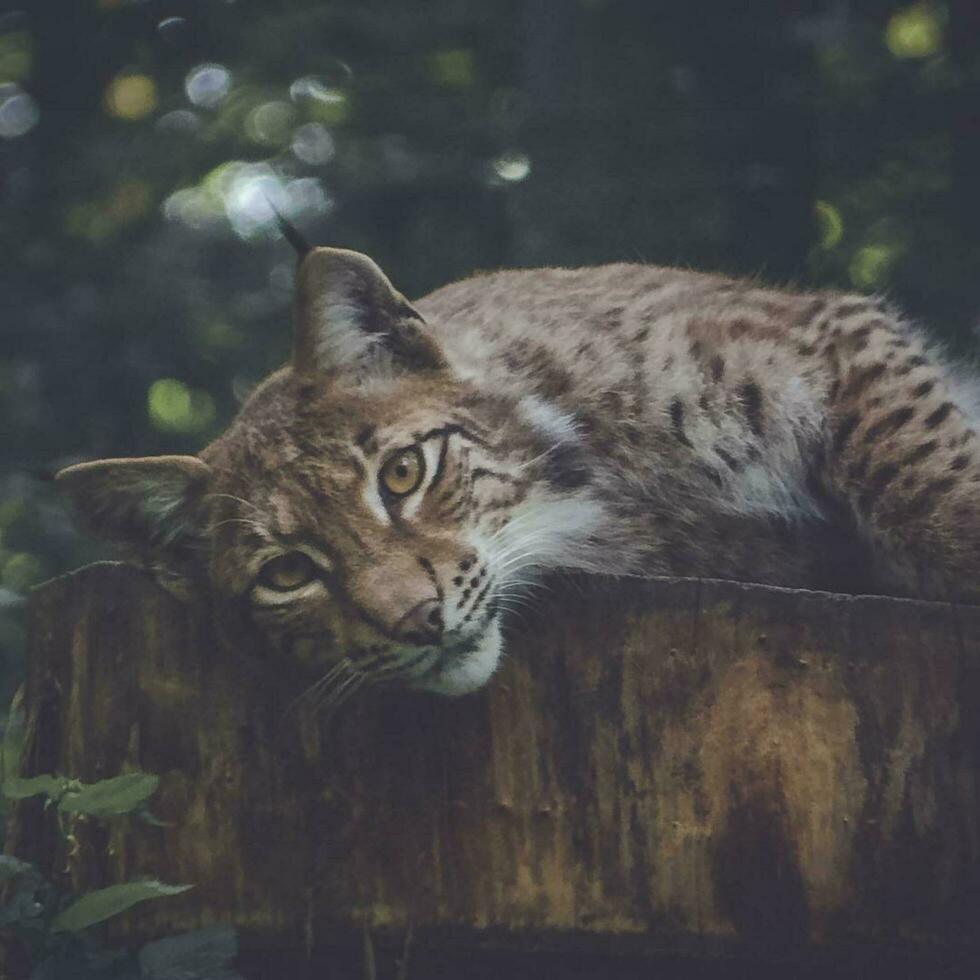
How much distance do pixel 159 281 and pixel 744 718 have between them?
178 inches

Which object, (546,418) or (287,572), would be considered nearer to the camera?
(287,572)

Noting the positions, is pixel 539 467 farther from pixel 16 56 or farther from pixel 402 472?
pixel 16 56

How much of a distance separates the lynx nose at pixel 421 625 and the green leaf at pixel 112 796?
1.80 ft

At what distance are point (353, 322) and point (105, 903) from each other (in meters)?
1.48

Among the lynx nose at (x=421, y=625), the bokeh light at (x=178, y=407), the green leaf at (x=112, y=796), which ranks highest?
the bokeh light at (x=178, y=407)

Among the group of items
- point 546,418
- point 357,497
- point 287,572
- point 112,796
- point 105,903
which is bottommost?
point 105,903

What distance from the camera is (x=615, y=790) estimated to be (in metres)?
3.05

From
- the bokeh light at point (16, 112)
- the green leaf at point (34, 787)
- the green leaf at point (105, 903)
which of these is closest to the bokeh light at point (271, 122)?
the bokeh light at point (16, 112)

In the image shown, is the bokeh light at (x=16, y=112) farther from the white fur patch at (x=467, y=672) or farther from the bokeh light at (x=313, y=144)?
the white fur patch at (x=467, y=672)

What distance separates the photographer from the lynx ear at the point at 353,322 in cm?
364

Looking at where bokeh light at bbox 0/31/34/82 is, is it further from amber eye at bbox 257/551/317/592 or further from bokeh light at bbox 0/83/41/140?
amber eye at bbox 257/551/317/592

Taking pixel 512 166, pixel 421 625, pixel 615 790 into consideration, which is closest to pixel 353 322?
pixel 421 625

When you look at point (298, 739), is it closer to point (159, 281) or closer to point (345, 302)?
point (345, 302)

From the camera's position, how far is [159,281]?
7012 millimetres
